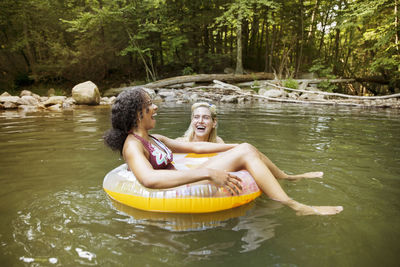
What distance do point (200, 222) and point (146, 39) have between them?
60.2 feet

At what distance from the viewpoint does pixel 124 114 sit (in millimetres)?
2541

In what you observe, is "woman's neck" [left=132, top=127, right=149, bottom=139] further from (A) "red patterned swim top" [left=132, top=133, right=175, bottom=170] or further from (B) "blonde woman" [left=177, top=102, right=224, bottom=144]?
(B) "blonde woman" [left=177, top=102, right=224, bottom=144]

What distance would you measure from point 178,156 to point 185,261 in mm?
1832

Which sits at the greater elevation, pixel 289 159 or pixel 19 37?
pixel 19 37

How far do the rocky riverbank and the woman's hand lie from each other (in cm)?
793

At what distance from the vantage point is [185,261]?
6.11ft

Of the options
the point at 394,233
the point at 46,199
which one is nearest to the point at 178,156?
the point at 46,199

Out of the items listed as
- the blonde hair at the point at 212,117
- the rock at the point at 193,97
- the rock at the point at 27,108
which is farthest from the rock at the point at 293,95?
the rock at the point at 27,108

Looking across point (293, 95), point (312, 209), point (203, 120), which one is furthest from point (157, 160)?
point (293, 95)

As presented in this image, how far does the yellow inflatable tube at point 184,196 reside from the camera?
2.47 meters

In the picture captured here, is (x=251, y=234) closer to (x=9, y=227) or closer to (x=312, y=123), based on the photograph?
(x=9, y=227)

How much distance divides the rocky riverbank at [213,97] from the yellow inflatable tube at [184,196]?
7.62 metres

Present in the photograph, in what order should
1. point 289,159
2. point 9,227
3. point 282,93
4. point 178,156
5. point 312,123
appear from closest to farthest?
point 9,227 < point 178,156 < point 289,159 < point 312,123 < point 282,93

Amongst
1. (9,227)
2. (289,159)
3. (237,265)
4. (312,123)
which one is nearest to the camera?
(237,265)
